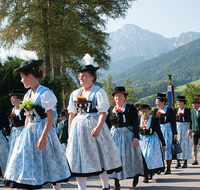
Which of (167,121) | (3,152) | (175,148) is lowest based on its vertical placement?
(175,148)

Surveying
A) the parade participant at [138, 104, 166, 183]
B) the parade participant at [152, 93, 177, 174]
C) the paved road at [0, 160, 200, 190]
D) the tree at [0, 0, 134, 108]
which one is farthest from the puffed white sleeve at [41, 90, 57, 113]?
the tree at [0, 0, 134, 108]

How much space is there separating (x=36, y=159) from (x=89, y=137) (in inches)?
38.1

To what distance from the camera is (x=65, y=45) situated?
18.2 metres

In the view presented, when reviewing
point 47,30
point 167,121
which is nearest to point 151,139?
point 167,121

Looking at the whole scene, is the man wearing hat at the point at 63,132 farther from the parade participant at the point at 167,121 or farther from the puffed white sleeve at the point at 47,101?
the puffed white sleeve at the point at 47,101

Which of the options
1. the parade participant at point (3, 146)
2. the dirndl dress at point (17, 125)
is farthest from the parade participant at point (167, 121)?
the parade participant at point (3, 146)

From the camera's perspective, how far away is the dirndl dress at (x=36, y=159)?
3.78 meters

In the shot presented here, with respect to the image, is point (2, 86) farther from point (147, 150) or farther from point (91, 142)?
point (91, 142)

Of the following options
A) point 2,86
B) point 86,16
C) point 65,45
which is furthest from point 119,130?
point 86,16

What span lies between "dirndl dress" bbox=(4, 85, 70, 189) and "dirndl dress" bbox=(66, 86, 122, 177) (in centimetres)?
44

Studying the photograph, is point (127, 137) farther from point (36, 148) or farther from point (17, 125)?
point (17, 125)

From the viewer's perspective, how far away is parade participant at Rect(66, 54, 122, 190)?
4496 mm

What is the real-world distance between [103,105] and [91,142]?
62cm

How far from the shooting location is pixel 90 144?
A: 4.56 metres
